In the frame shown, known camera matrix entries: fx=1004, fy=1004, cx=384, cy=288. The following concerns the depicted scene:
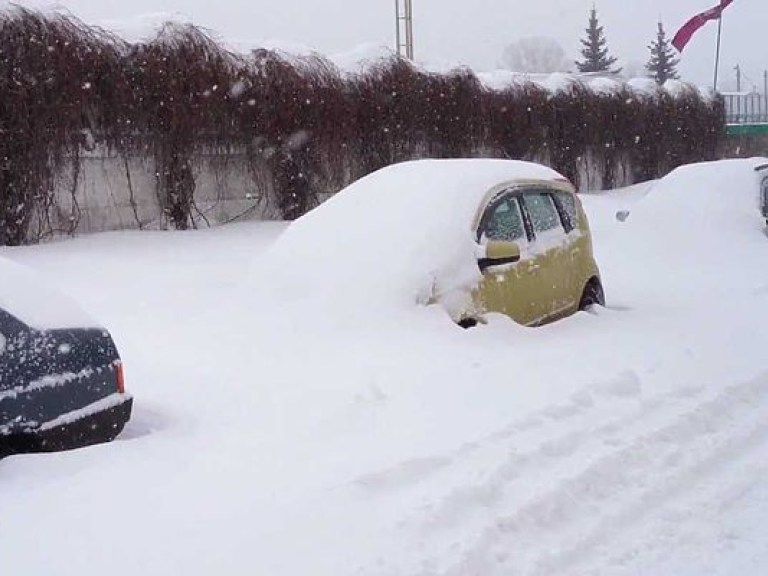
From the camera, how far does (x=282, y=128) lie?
15.3 m

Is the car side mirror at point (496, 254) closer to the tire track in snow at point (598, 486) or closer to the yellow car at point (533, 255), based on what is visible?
the yellow car at point (533, 255)

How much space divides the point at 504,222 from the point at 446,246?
2.75ft

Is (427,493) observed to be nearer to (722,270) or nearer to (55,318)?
(55,318)

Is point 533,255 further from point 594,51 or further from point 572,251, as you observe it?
point 594,51

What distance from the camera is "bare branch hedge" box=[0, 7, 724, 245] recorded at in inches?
465

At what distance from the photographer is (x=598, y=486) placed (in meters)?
4.93

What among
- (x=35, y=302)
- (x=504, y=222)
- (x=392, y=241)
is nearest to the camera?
(x=35, y=302)

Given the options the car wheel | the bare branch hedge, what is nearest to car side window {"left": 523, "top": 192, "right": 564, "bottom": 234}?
the car wheel

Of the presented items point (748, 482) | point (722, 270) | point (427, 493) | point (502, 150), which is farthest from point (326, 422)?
point (502, 150)

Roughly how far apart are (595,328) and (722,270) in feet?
16.2

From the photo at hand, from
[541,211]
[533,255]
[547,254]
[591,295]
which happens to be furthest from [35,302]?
[591,295]

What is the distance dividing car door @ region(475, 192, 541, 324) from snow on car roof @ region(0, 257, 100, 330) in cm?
317

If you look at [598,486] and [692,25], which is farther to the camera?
[692,25]

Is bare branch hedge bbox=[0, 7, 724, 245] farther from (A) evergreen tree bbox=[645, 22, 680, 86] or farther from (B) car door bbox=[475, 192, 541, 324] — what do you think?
(A) evergreen tree bbox=[645, 22, 680, 86]
